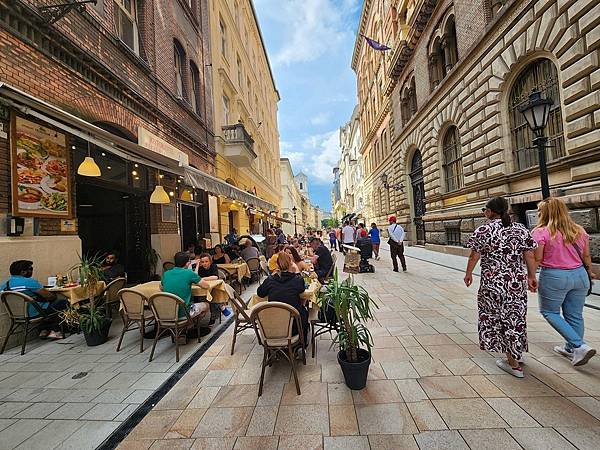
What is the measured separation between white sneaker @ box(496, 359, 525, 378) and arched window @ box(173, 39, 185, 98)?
11713mm

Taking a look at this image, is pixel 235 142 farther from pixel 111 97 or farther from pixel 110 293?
pixel 110 293

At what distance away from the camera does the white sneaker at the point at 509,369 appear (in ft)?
9.88

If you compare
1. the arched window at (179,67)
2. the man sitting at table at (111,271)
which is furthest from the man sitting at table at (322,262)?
the arched window at (179,67)

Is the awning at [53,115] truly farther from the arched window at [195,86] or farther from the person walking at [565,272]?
the person walking at [565,272]

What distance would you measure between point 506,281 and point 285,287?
2.42 meters

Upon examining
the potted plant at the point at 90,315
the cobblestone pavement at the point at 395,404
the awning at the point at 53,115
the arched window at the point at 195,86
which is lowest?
the cobblestone pavement at the point at 395,404

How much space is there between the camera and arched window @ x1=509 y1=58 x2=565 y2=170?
7.85 m

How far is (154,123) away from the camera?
876cm

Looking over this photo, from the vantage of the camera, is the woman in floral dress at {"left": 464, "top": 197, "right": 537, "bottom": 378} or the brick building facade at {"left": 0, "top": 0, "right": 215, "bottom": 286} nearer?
the woman in floral dress at {"left": 464, "top": 197, "right": 537, "bottom": 378}

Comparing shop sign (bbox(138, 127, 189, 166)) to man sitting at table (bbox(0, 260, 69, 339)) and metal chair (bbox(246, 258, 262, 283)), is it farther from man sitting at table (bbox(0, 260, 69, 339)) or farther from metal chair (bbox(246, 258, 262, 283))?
man sitting at table (bbox(0, 260, 69, 339))

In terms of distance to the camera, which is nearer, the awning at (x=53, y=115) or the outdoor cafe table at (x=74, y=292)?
the awning at (x=53, y=115)

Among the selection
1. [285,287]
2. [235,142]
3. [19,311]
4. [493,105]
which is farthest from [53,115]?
[493,105]

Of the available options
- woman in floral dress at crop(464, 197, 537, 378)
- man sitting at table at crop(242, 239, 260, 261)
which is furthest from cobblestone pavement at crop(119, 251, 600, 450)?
man sitting at table at crop(242, 239, 260, 261)

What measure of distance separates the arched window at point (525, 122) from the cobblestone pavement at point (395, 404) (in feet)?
19.7
